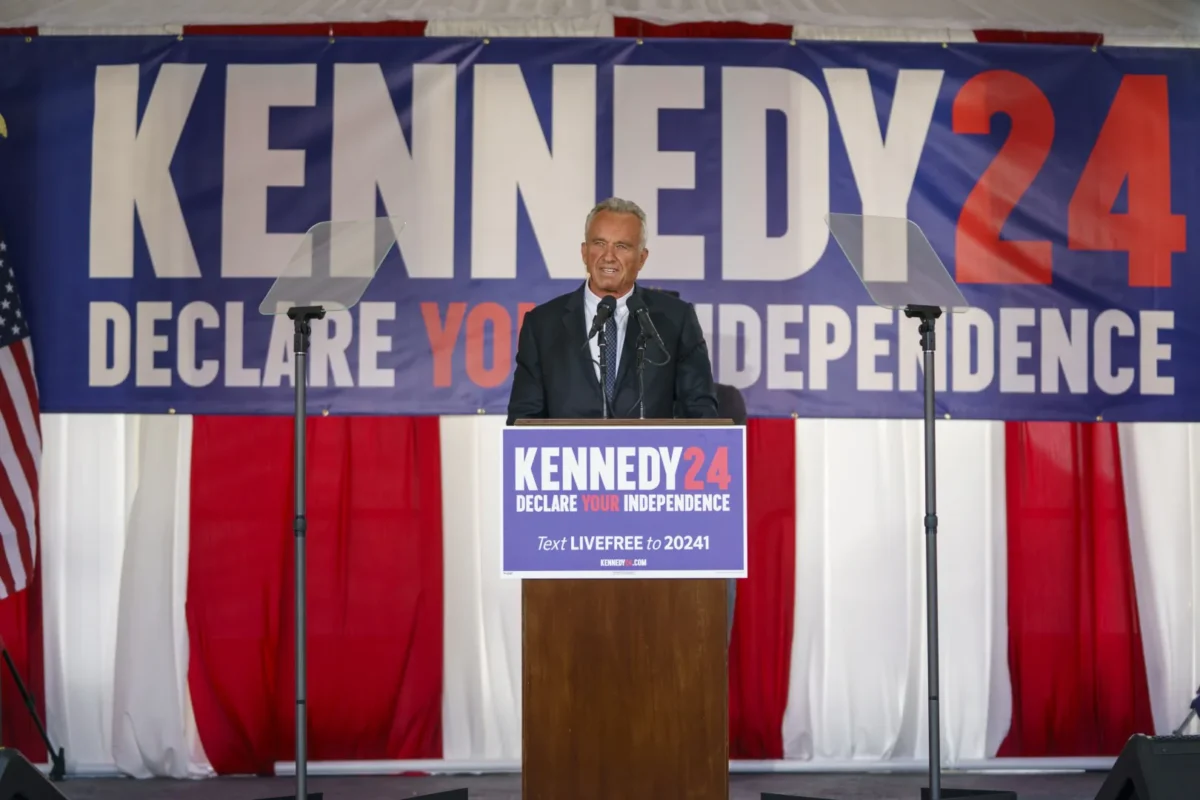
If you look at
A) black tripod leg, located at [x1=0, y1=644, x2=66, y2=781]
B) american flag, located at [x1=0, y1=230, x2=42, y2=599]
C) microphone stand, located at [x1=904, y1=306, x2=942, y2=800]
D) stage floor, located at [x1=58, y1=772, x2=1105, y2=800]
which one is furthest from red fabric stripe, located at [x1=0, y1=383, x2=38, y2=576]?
microphone stand, located at [x1=904, y1=306, x2=942, y2=800]

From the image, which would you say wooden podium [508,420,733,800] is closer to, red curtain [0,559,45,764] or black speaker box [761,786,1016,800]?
black speaker box [761,786,1016,800]

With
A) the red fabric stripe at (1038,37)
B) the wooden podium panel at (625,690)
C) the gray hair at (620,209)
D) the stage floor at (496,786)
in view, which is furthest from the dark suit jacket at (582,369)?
the red fabric stripe at (1038,37)

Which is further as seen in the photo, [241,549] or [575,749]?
[241,549]

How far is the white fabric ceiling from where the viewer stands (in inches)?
195

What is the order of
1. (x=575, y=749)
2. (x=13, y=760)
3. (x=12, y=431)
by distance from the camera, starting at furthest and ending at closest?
(x=12, y=431) → (x=575, y=749) → (x=13, y=760)

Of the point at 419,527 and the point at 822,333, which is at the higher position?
the point at 822,333

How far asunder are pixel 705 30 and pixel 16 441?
9.96 ft

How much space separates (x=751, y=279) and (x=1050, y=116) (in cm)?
135

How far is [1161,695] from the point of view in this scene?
4.90m

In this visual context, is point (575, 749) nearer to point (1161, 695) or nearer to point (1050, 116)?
point (1161, 695)

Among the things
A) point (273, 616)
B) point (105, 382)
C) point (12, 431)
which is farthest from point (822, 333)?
point (12, 431)

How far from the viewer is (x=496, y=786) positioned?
4621 mm

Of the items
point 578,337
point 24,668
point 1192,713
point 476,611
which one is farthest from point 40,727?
point 1192,713

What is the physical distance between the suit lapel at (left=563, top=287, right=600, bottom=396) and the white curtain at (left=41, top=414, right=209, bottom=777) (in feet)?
6.41
